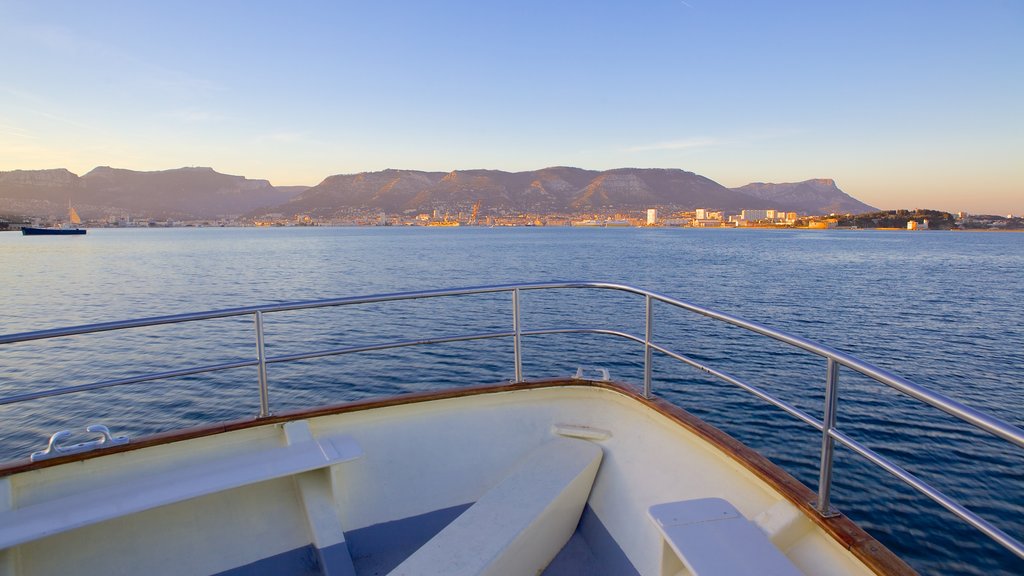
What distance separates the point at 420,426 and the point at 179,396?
926 centimetres

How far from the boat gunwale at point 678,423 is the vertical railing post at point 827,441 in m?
0.04

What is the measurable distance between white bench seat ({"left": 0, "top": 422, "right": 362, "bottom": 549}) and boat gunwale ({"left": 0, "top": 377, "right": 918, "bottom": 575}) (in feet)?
0.56

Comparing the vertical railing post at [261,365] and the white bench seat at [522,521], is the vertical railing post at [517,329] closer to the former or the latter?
the white bench seat at [522,521]

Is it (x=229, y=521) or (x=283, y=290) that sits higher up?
(x=229, y=521)

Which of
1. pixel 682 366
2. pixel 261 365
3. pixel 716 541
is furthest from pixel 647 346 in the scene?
pixel 682 366

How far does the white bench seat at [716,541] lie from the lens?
1858 millimetres

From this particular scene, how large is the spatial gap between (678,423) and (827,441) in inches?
39.0

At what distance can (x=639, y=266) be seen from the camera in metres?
43.2

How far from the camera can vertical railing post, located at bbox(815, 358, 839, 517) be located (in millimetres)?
1999

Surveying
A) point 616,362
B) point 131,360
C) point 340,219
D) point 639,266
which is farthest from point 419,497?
point 340,219

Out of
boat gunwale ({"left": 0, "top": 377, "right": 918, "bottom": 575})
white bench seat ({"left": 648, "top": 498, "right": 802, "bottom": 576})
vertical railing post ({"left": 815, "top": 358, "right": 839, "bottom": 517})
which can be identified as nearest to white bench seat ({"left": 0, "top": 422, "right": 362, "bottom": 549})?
boat gunwale ({"left": 0, "top": 377, "right": 918, "bottom": 575})

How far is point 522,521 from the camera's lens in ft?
8.74

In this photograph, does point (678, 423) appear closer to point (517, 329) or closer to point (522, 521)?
point (522, 521)

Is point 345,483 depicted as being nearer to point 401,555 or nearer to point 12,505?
point 401,555
